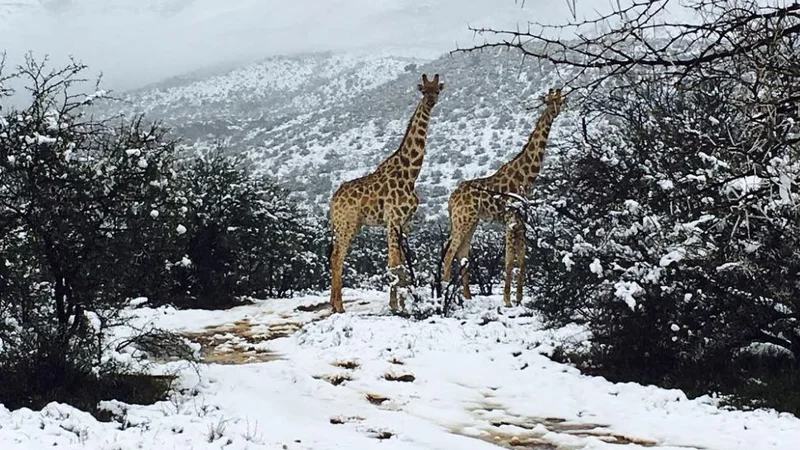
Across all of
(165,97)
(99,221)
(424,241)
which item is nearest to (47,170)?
(99,221)

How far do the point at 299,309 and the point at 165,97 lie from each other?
132705 millimetres

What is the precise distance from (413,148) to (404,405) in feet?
21.4

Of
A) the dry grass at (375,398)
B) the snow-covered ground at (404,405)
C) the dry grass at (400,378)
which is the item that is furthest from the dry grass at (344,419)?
the dry grass at (400,378)

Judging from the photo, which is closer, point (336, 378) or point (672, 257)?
point (672, 257)

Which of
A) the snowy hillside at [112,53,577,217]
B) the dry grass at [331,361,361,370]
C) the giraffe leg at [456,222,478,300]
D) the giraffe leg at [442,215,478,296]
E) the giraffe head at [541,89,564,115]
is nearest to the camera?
the giraffe head at [541,89,564,115]

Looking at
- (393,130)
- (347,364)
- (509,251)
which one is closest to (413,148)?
(509,251)

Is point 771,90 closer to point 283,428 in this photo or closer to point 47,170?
point 283,428

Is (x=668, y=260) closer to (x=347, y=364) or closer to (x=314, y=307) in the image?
(x=347, y=364)

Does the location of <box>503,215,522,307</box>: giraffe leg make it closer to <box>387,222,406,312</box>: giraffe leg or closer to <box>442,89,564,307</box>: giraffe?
<box>442,89,564,307</box>: giraffe

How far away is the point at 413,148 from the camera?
13.4 meters

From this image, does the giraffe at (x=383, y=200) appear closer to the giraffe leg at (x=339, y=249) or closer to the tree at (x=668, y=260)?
the giraffe leg at (x=339, y=249)

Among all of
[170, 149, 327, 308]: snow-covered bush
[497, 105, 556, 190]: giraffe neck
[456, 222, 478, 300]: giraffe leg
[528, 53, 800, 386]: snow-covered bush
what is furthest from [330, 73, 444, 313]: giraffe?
[170, 149, 327, 308]: snow-covered bush

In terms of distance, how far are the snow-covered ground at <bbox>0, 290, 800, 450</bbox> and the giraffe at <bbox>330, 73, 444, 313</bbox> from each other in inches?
74.3

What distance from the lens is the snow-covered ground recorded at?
5.91 metres
